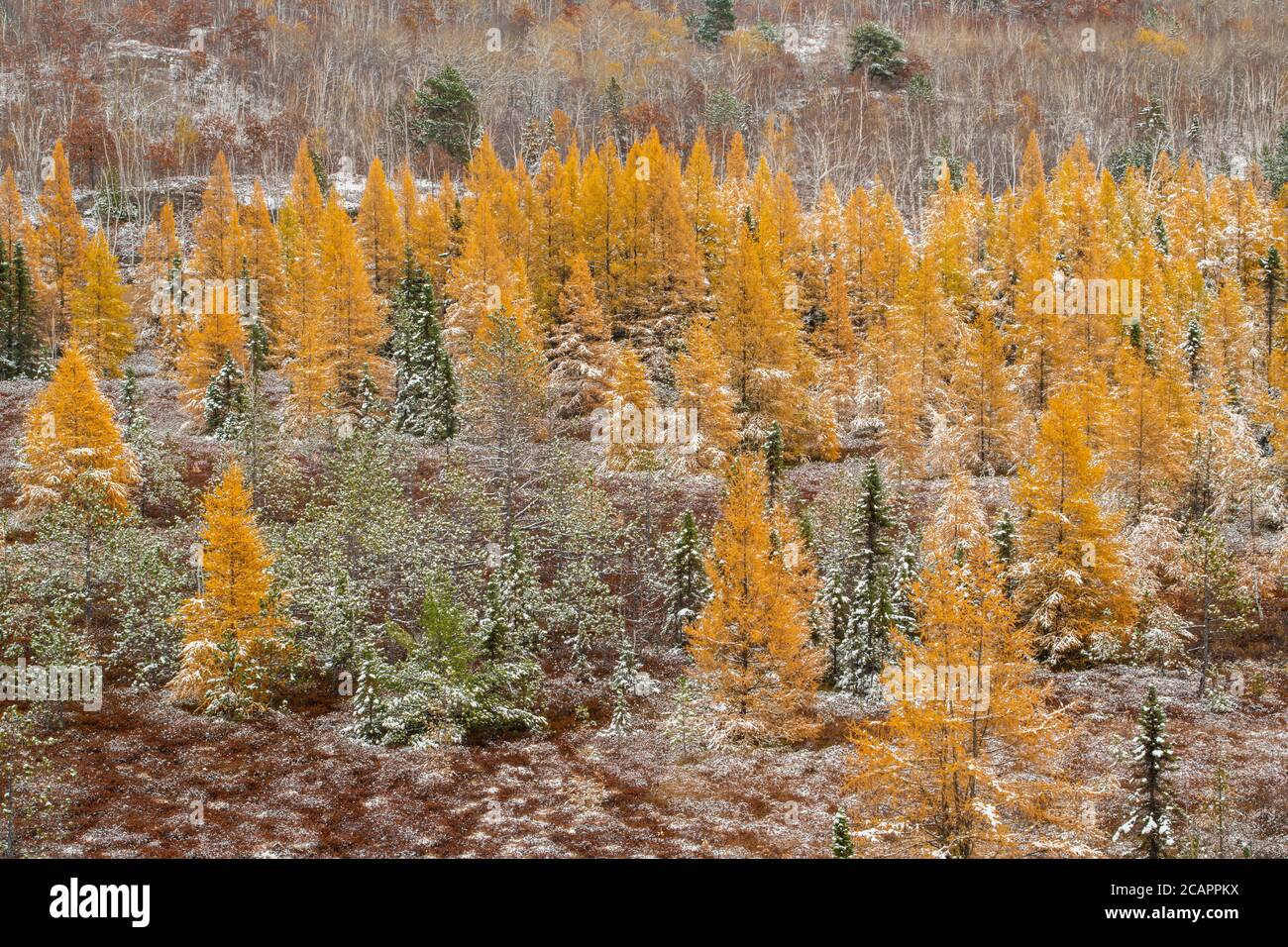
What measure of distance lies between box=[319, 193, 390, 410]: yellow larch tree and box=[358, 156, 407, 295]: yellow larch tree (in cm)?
773

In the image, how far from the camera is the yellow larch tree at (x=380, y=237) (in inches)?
2785

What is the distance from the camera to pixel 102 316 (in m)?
67.6

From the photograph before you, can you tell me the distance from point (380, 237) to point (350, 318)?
13.4 metres

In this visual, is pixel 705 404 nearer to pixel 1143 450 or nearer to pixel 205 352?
pixel 1143 450

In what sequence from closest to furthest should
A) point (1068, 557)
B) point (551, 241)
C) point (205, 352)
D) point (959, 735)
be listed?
1. point (959, 735)
2. point (1068, 557)
3. point (205, 352)
4. point (551, 241)

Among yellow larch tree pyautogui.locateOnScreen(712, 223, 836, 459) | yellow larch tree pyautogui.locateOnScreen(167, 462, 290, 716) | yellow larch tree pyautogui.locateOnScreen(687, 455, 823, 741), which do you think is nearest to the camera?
yellow larch tree pyautogui.locateOnScreen(687, 455, 823, 741)

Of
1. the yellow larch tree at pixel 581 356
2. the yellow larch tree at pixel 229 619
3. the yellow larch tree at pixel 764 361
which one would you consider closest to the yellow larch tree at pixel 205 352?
the yellow larch tree at pixel 581 356

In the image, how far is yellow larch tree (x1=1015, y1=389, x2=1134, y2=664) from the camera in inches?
1405

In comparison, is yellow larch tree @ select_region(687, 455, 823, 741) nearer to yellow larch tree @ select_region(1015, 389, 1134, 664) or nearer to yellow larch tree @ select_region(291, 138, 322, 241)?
yellow larch tree @ select_region(1015, 389, 1134, 664)

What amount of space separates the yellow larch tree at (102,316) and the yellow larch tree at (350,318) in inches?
631

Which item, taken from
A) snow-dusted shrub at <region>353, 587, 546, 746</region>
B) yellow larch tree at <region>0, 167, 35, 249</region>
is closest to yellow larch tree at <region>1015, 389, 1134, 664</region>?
snow-dusted shrub at <region>353, 587, 546, 746</region>

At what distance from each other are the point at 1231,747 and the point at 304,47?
14914cm

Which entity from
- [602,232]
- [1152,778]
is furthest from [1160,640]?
[602,232]
